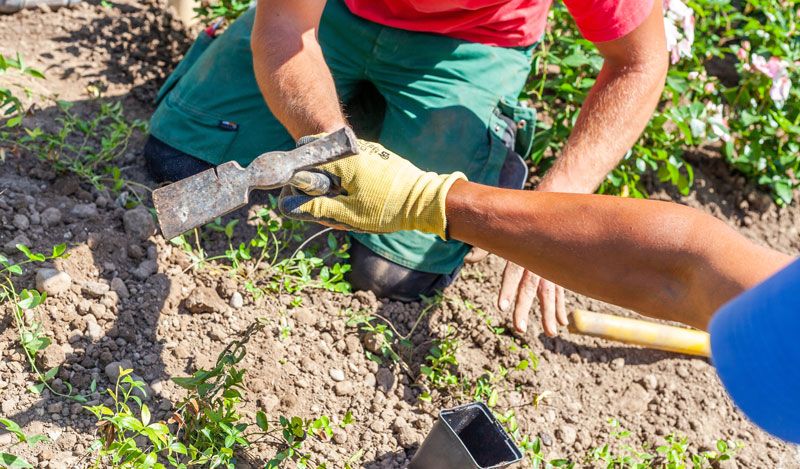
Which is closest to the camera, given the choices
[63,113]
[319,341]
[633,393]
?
[319,341]

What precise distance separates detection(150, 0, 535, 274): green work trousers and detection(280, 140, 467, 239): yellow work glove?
741 mm

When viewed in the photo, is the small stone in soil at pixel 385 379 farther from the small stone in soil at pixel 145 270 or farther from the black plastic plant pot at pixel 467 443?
the small stone in soil at pixel 145 270

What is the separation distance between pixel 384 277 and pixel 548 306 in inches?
21.9

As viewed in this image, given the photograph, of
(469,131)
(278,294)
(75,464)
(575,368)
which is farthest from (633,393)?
(75,464)

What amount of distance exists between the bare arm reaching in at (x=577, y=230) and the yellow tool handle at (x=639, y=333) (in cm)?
72

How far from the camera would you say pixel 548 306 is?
219cm

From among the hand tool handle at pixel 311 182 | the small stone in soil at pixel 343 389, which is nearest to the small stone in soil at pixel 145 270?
the small stone in soil at pixel 343 389

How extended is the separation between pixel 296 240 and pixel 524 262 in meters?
1.01

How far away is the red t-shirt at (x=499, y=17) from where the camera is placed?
91.4 inches

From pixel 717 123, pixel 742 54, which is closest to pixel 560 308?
pixel 717 123

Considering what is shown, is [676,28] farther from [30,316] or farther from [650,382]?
[30,316]

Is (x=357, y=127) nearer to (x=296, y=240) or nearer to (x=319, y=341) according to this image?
(x=296, y=240)

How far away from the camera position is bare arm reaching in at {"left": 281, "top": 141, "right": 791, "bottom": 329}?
1526 millimetres

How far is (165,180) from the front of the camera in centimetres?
261
